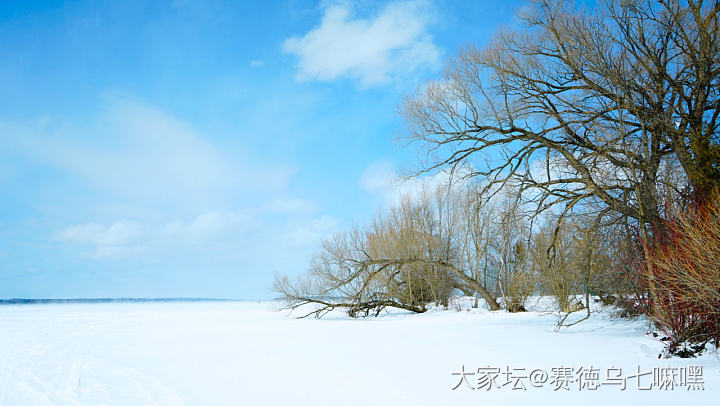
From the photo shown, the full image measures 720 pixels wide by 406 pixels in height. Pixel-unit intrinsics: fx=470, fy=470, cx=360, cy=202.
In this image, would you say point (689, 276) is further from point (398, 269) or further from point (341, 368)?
point (398, 269)

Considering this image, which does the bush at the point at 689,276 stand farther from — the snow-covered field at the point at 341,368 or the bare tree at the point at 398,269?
the bare tree at the point at 398,269

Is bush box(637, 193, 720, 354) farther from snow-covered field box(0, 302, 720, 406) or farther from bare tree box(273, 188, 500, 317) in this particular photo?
bare tree box(273, 188, 500, 317)

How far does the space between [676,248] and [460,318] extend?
32.3 ft

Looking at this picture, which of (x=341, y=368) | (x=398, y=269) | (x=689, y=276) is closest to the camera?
(x=689, y=276)

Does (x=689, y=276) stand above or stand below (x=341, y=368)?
above

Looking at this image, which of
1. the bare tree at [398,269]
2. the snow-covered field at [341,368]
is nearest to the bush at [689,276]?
the snow-covered field at [341,368]

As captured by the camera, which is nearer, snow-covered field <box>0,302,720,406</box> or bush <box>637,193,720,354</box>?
snow-covered field <box>0,302,720,406</box>

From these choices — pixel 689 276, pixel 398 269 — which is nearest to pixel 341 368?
pixel 689 276

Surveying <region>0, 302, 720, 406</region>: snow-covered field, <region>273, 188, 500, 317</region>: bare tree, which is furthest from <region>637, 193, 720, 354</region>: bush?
<region>273, 188, 500, 317</region>: bare tree

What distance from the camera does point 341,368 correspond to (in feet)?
21.8

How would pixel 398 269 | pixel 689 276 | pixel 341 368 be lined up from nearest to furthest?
pixel 689 276
pixel 341 368
pixel 398 269

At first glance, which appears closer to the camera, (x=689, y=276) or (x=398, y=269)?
(x=689, y=276)

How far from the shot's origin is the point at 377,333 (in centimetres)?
1188

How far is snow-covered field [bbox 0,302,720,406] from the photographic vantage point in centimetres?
478
